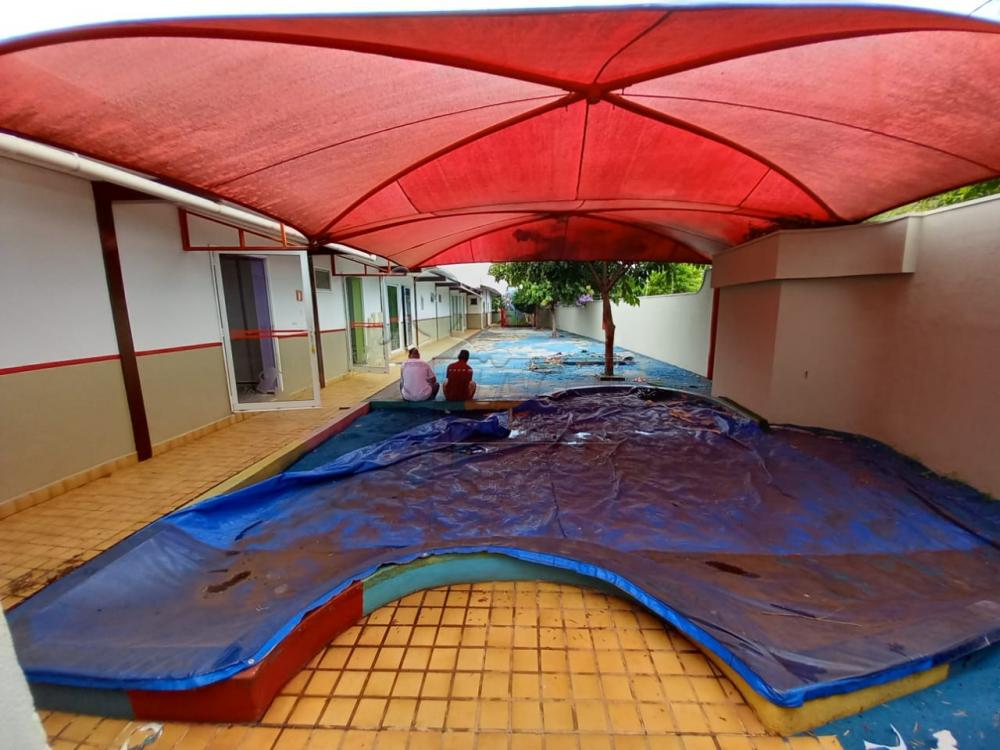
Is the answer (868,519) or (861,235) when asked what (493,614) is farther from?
(861,235)

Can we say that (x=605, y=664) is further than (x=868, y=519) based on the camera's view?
No

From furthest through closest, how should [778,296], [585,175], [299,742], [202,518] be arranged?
[778,296] → [585,175] → [202,518] → [299,742]

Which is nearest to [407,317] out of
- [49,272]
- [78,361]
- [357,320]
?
[357,320]

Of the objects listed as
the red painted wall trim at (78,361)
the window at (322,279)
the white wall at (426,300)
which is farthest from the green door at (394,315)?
the red painted wall trim at (78,361)

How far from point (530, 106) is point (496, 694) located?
146 inches

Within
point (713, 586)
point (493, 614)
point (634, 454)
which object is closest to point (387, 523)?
point (493, 614)

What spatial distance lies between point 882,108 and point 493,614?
4.19 metres

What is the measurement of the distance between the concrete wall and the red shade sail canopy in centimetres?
511

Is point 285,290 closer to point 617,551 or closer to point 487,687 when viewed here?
point 617,551

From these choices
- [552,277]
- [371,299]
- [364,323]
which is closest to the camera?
[552,277]

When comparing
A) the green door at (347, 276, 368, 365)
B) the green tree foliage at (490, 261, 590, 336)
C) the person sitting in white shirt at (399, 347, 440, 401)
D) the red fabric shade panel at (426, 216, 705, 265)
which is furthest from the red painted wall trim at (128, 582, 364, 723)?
the green door at (347, 276, 368, 365)

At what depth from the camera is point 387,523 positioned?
315 cm

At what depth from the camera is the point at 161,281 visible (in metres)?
5.06

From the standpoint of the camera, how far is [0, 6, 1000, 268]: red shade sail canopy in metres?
1.94
